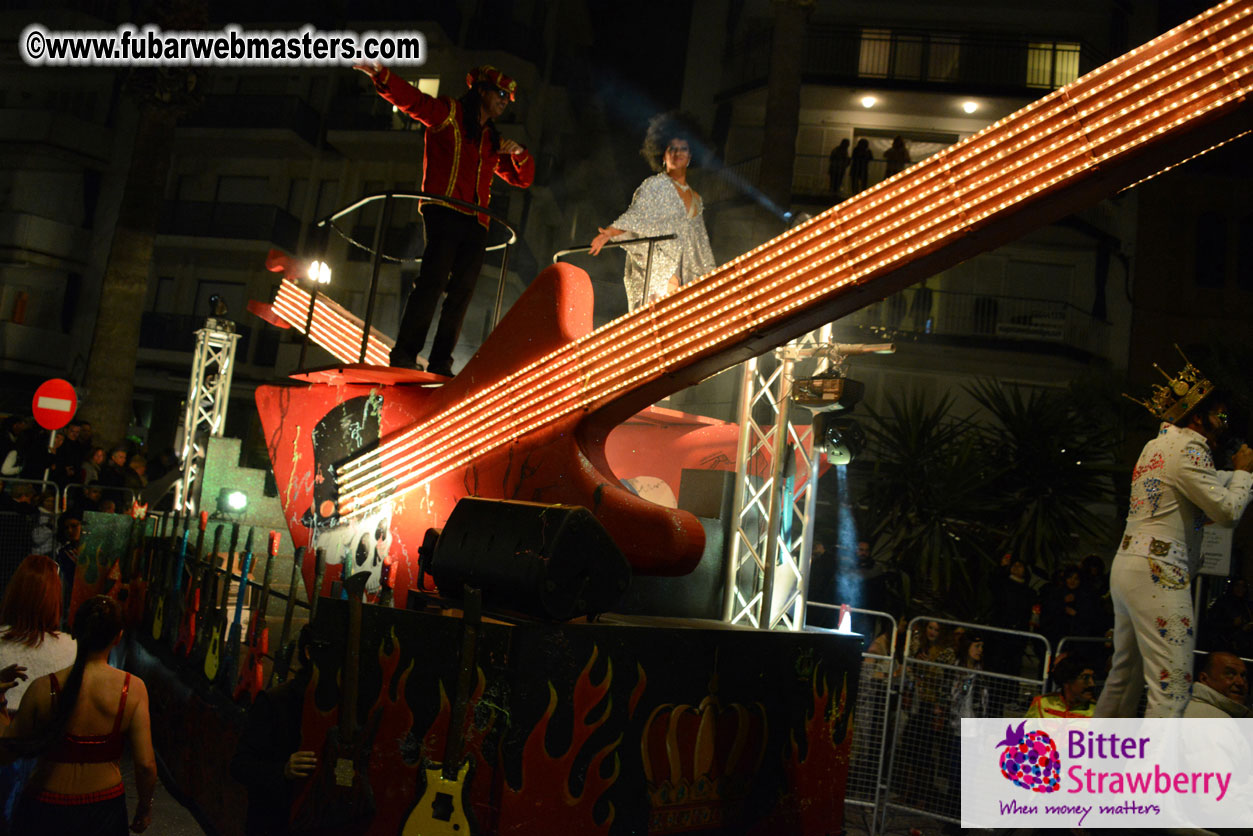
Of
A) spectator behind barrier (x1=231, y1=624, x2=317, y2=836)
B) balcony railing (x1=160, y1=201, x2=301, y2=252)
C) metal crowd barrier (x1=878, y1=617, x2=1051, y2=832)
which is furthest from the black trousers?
balcony railing (x1=160, y1=201, x2=301, y2=252)

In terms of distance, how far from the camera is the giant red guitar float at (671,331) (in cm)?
335

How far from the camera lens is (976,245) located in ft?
12.6

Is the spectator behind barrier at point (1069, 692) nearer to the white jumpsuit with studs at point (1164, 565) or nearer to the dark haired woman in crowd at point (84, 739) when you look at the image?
the white jumpsuit with studs at point (1164, 565)

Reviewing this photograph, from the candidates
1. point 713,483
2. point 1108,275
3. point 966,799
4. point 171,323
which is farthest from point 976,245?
point 171,323

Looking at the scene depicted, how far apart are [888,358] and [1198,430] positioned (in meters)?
17.0

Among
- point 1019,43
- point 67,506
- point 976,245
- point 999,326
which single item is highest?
point 1019,43

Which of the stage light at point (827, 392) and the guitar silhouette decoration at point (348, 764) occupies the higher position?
the stage light at point (827, 392)

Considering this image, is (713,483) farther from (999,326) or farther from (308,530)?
(999,326)

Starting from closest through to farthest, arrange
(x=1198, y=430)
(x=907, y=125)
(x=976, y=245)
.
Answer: (x=976, y=245)
(x=1198, y=430)
(x=907, y=125)

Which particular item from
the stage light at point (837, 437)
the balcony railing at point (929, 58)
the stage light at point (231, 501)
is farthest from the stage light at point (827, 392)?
the balcony railing at point (929, 58)

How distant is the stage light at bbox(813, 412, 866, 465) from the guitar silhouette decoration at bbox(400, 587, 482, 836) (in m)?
3.20

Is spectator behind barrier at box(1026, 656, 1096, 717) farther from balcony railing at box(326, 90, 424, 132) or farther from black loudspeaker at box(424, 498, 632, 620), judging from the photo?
balcony railing at box(326, 90, 424, 132)

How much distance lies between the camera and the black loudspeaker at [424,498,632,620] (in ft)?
12.5

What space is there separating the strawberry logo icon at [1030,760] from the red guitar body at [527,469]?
2400mm
